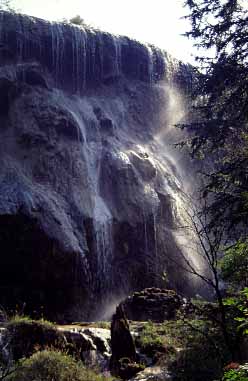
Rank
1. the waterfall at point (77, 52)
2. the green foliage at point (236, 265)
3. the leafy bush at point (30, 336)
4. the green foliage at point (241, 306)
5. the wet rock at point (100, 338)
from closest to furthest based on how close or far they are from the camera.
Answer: the green foliage at point (241, 306), the green foliage at point (236, 265), the leafy bush at point (30, 336), the wet rock at point (100, 338), the waterfall at point (77, 52)

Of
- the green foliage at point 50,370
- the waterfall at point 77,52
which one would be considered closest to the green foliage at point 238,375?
the green foliage at point 50,370

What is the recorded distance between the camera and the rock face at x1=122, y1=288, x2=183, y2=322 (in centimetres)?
1318

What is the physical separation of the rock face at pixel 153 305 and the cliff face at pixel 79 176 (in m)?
2.51

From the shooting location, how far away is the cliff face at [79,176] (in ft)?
50.5

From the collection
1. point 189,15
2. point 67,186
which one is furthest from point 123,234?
point 189,15

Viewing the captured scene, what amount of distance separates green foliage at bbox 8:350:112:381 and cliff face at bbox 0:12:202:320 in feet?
23.3

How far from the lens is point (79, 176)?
747 inches

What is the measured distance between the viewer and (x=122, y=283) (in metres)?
17.9

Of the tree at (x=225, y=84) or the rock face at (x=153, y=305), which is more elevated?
the tree at (x=225, y=84)

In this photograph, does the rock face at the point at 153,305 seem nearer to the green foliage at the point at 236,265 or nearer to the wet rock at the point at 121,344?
the wet rock at the point at 121,344

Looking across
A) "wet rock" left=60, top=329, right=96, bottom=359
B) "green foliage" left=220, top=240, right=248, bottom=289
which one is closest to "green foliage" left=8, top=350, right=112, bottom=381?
"wet rock" left=60, top=329, right=96, bottom=359

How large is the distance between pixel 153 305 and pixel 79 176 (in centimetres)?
725

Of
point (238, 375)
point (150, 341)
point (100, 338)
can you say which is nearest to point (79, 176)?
point (100, 338)

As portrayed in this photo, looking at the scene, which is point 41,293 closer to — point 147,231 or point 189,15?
point 147,231
